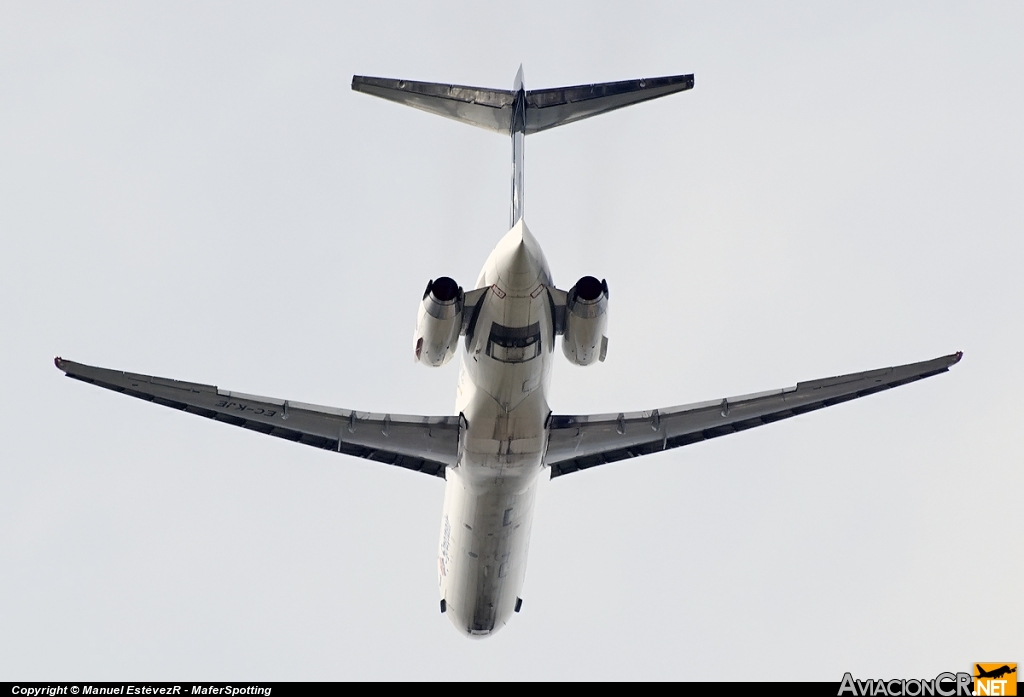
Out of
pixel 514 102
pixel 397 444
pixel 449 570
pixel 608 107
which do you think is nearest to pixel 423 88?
pixel 514 102

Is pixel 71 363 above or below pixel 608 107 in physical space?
below

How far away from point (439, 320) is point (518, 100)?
595 centimetres

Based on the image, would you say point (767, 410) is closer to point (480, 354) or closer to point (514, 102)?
point (480, 354)

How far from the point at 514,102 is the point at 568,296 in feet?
16.7

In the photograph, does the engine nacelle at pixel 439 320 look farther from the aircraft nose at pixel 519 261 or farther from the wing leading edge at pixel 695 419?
the wing leading edge at pixel 695 419

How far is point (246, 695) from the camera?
95.0 ft

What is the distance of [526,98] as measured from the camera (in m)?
27.1

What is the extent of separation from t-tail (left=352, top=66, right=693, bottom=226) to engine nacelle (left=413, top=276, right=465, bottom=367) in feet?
10.1

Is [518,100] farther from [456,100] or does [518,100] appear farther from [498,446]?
[498,446]

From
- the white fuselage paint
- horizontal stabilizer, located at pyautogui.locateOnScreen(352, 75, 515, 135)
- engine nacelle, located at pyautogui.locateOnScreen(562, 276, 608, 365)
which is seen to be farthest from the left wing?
horizontal stabilizer, located at pyautogui.locateOnScreen(352, 75, 515, 135)

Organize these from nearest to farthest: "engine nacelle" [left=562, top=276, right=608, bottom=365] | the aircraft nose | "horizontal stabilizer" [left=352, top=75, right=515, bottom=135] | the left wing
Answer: the aircraft nose → "engine nacelle" [left=562, top=276, right=608, bottom=365] → the left wing → "horizontal stabilizer" [left=352, top=75, right=515, bottom=135]

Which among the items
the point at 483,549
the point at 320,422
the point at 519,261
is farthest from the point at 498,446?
the point at 519,261

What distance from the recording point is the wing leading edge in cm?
2742

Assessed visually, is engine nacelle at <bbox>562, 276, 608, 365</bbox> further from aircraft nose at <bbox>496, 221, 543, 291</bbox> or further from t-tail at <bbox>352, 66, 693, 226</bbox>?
t-tail at <bbox>352, 66, 693, 226</bbox>
